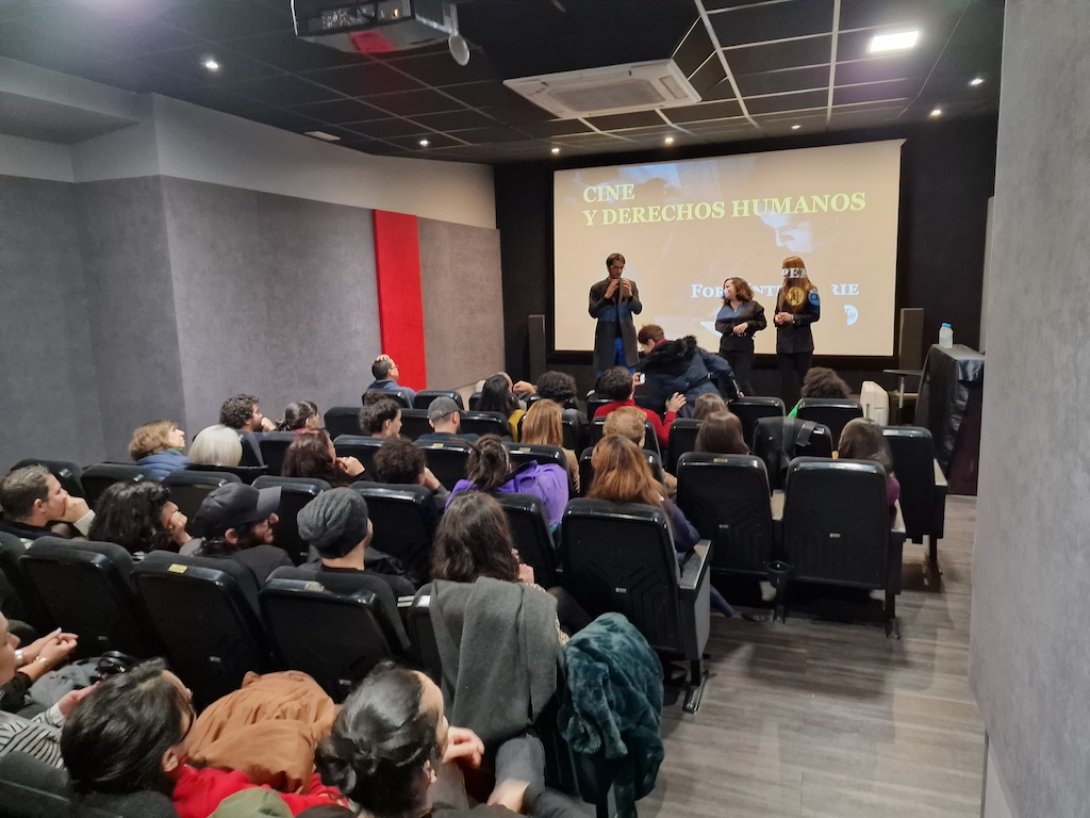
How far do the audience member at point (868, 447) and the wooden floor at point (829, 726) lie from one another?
2.28 feet

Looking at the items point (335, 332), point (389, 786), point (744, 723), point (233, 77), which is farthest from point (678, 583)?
point (335, 332)

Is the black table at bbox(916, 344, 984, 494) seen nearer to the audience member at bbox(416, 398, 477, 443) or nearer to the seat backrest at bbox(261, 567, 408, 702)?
the audience member at bbox(416, 398, 477, 443)

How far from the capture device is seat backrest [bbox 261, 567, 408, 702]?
6.38ft

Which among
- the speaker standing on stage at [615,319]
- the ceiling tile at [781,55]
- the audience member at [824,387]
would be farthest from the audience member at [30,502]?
the speaker standing on stage at [615,319]

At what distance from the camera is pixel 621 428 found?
3.34 metres

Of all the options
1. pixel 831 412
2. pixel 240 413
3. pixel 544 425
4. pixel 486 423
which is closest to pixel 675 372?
pixel 831 412

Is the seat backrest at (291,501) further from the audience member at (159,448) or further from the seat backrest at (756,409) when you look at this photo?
the seat backrest at (756,409)

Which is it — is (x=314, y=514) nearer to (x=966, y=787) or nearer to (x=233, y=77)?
(x=966, y=787)

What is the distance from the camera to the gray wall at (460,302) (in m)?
9.05

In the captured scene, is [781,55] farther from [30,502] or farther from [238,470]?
[30,502]

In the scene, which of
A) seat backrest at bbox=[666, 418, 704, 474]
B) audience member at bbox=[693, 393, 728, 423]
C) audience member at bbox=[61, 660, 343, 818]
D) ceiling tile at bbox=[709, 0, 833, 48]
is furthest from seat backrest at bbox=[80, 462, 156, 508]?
ceiling tile at bbox=[709, 0, 833, 48]

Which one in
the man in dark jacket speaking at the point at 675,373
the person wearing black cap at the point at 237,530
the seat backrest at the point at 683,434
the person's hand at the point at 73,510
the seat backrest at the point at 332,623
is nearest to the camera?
the seat backrest at the point at 332,623

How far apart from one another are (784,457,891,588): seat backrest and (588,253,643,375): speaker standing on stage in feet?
16.0

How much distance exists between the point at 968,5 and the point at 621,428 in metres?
3.39
